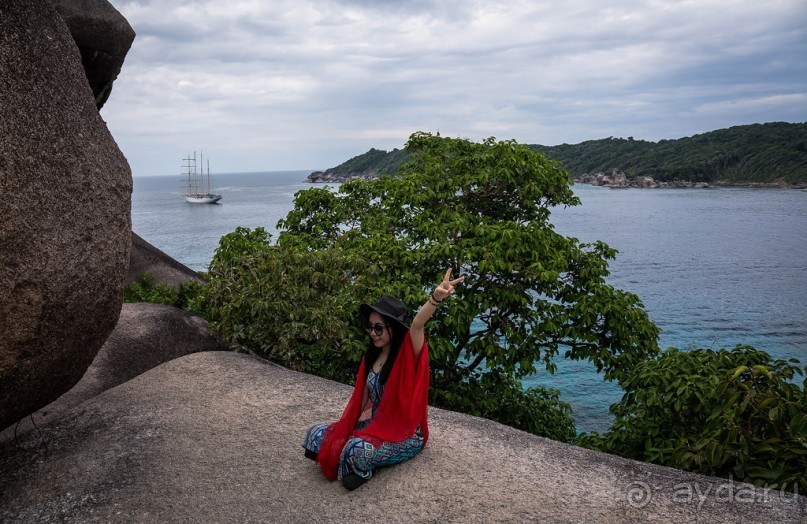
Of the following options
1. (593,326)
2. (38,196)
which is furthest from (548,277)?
(38,196)

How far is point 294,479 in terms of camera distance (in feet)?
22.4

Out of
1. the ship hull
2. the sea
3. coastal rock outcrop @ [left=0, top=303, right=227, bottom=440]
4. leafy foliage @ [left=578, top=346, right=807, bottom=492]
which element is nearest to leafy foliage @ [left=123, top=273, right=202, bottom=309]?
coastal rock outcrop @ [left=0, top=303, right=227, bottom=440]

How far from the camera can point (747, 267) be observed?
186ft

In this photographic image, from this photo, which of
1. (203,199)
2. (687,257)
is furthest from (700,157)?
(203,199)

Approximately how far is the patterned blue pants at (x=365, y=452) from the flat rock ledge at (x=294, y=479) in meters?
0.13

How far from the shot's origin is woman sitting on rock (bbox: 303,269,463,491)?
657cm

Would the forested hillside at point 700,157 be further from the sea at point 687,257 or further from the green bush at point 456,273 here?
the green bush at point 456,273

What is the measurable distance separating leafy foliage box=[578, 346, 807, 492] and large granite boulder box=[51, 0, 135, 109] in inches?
336

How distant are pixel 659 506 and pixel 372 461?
2736 mm

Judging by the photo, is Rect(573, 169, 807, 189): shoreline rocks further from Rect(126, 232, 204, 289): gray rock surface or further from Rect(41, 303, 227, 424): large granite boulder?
Rect(41, 303, 227, 424): large granite boulder

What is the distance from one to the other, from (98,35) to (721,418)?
9.09m

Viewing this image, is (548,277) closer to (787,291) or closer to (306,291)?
(306,291)

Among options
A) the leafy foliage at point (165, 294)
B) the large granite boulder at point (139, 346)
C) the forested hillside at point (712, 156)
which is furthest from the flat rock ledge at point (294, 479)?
the forested hillside at point (712, 156)

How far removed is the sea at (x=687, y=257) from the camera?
34.4 m
